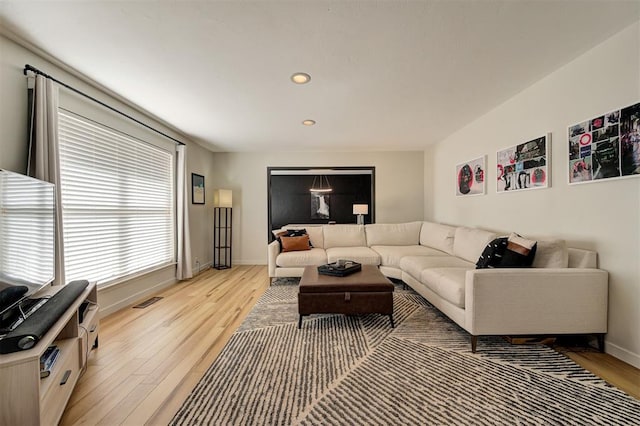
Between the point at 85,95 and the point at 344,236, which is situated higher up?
the point at 85,95

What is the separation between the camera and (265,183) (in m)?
5.68

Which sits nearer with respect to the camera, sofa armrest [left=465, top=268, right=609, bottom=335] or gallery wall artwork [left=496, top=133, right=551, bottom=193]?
sofa armrest [left=465, top=268, right=609, bottom=335]

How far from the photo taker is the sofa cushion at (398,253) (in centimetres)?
400

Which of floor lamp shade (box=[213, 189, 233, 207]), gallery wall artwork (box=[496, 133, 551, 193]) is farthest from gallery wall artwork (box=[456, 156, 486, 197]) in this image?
floor lamp shade (box=[213, 189, 233, 207])

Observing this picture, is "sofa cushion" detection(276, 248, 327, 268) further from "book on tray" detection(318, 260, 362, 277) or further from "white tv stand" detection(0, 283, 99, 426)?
"white tv stand" detection(0, 283, 99, 426)

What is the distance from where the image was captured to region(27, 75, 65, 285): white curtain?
2113 mm

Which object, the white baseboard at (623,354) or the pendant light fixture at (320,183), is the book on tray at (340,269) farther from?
the pendant light fixture at (320,183)

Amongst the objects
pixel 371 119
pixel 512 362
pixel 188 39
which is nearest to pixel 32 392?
pixel 188 39

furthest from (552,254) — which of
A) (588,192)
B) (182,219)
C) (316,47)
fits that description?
(182,219)

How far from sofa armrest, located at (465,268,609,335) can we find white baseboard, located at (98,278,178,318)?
354 centimetres

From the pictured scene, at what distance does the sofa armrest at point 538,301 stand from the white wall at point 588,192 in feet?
0.44

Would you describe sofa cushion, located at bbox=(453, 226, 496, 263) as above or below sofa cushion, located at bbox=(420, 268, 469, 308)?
above

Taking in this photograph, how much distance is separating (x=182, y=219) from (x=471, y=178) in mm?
4387

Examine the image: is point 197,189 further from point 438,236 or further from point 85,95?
point 438,236
